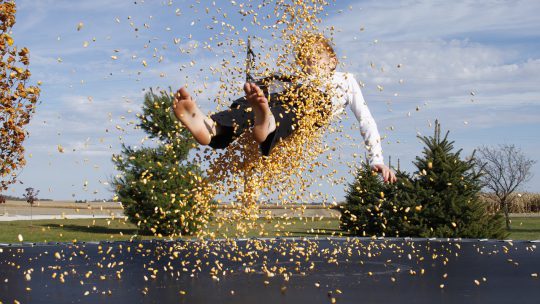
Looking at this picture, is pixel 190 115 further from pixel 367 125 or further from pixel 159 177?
pixel 159 177

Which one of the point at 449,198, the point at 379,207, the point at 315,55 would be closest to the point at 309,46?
the point at 315,55

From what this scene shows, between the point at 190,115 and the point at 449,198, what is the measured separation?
5.97m

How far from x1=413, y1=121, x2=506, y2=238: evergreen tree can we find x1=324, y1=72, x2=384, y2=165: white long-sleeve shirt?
4.59 meters

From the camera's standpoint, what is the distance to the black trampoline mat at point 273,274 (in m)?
3.19

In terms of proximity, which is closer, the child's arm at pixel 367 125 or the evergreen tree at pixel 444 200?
the child's arm at pixel 367 125

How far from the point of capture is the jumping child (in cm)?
337

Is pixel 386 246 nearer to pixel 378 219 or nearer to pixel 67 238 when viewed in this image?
pixel 378 219

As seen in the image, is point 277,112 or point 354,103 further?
point 354,103

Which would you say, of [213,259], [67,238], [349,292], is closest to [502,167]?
[67,238]

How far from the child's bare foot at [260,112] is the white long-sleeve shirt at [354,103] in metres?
0.68

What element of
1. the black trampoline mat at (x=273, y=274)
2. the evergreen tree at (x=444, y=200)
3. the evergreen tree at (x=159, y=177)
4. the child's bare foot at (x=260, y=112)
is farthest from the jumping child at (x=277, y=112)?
the evergreen tree at (x=159, y=177)

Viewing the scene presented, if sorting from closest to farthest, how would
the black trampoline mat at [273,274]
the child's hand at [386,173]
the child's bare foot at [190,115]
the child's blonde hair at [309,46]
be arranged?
the black trampoline mat at [273,274], the child's bare foot at [190,115], the child's hand at [386,173], the child's blonde hair at [309,46]

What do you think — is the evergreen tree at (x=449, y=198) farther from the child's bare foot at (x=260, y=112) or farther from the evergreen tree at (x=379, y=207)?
the child's bare foot at (x=260, y=112)

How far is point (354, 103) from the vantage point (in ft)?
13.5
